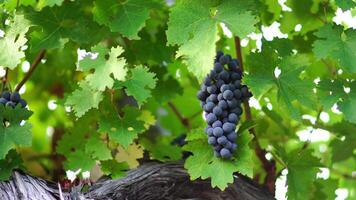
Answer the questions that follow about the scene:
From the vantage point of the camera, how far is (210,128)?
1340 millimetres

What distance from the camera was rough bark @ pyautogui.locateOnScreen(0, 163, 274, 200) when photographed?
1373mm

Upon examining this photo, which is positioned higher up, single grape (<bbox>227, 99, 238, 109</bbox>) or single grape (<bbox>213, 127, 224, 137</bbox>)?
single grape (<bbox>227, 99, 238, 109</bbox>)

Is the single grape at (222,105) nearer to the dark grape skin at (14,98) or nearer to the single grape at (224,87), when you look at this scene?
the single grape at (224,87)

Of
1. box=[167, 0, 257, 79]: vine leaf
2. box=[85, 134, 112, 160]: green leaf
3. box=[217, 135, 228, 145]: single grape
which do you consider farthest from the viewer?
box=[85, 134, 112, 160]: green leaf

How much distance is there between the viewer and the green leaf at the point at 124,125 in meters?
1.39

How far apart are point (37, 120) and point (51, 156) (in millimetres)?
155

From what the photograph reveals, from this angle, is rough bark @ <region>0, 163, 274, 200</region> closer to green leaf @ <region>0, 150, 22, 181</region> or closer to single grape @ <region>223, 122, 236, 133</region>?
green leaf @ <region>0, 150, 22, 181</region>

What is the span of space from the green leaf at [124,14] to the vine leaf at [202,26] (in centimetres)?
10

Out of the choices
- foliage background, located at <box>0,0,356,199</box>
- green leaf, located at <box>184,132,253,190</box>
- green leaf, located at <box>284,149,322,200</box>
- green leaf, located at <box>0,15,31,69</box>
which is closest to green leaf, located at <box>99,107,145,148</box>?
foliage background, located at <box>0,0,356,199</box>

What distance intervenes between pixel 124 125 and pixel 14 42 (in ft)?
0.88

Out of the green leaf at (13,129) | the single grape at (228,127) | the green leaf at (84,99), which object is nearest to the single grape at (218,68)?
the single grape at (228,127)

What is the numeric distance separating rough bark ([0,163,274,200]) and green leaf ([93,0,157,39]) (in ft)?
1.01

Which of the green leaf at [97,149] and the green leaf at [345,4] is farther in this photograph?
the green leaf at [97,149]

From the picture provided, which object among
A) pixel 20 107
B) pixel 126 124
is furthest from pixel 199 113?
pixel 20 107
